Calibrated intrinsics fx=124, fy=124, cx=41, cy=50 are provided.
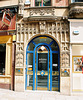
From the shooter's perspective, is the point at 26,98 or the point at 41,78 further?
the point at 41,78

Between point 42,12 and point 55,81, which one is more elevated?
point 42,12

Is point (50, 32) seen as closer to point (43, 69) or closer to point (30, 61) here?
point (30, 61)

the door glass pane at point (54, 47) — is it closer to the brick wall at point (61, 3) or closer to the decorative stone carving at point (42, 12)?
the decorative stone carving at point (42, 12)

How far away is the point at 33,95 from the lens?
23.5 ft

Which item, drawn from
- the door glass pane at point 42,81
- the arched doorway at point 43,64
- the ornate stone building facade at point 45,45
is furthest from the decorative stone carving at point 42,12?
the door glass pane at point 42,81

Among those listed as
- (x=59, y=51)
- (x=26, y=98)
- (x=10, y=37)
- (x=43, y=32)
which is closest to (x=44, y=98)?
(x=26, y=98)

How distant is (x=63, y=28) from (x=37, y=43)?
6.36ft

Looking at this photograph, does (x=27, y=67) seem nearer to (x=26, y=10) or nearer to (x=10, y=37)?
(x=10, y=37)

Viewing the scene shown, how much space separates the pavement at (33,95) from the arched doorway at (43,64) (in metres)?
0.44

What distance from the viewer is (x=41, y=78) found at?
8031 millimetres

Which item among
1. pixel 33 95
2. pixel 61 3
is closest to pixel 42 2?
pixel 61 3

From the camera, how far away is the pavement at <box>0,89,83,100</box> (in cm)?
675

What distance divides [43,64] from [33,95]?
6.62 feet

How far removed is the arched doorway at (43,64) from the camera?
7.94 metres
